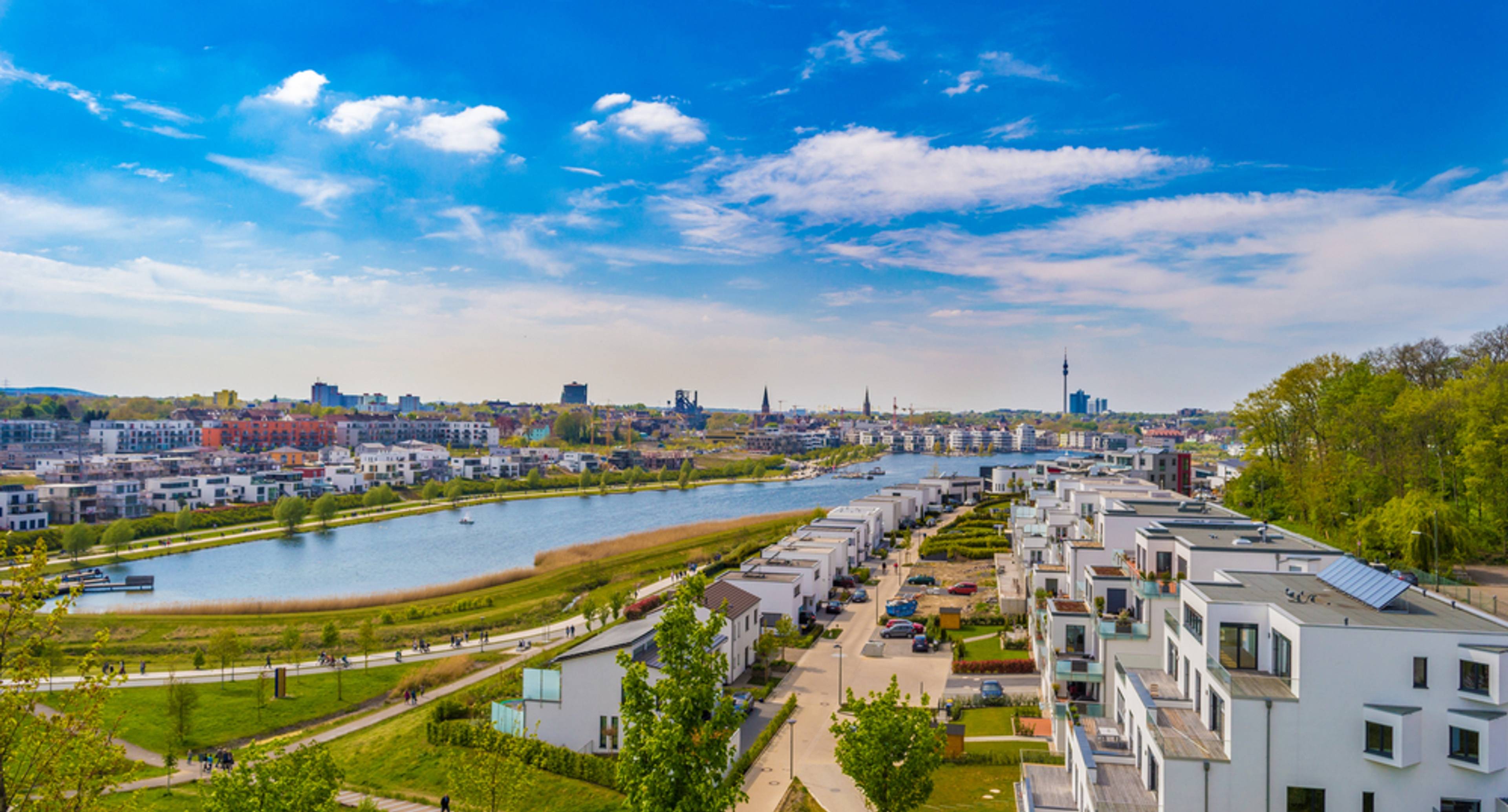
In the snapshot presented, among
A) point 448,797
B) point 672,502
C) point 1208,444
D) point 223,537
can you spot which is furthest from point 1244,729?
point 1208,444

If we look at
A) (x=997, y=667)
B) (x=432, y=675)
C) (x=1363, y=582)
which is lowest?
(x=432, y=675)

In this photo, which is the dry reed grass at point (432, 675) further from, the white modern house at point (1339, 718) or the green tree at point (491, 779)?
the white modern house at point (1339, 718)

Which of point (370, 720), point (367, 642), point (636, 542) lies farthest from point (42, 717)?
point (636, 542)

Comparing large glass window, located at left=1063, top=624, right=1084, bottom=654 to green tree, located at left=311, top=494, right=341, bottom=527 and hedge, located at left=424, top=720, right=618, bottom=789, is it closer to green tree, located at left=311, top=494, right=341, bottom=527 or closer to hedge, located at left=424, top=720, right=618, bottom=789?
hedge, located at left=424, top=720, right=618, bottom=789

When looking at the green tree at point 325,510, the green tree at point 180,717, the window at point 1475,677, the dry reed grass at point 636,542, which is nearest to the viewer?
the window at point 1475,677

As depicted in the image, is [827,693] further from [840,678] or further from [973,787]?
[973,787]

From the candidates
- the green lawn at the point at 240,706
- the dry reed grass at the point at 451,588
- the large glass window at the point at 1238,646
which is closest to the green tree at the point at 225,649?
the green lawn at the point at 240,706

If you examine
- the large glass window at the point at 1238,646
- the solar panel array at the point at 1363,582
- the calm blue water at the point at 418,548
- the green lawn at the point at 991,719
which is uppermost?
the solar panel array at the point at 1363,582

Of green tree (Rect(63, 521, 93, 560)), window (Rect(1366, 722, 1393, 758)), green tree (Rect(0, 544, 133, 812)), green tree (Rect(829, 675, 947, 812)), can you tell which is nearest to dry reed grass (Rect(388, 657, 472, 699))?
green tree (Rect(829, 675, 947, 812))
